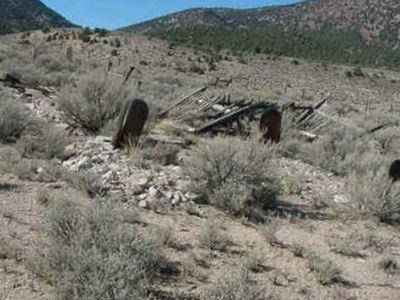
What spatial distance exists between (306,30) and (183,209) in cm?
9883

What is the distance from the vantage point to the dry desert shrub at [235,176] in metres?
9.90

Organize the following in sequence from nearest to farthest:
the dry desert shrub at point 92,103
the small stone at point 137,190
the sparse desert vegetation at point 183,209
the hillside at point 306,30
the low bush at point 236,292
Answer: the low bush at point 236,292, the sparse desert vegetation at point 183,209, the small stone at point 137,190, the dry desert shrub at point 92,103, the hillside at point 306,30

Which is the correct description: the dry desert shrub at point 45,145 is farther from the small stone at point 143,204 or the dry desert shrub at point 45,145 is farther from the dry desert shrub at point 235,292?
the dry desert shrub at point 235,292

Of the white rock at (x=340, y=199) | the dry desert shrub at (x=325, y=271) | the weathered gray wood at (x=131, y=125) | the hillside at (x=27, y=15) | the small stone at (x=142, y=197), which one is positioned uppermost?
the hillside at (x=27, y=15)

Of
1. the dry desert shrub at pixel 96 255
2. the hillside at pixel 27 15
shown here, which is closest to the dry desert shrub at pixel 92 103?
the dry desert shrub at pixel 96 255

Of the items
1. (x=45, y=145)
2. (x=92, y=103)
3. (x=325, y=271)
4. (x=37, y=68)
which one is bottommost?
(x=325, y=271)

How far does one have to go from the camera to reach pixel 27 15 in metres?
116

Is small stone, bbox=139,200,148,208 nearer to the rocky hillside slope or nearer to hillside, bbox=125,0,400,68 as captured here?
hillside, bbox=125,0,400,68

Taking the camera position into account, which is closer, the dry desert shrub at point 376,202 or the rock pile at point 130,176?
the rock pile at point 130,176

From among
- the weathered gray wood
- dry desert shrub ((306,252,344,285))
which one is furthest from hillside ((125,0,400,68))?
dry desert shrub ((306,252,344,285))

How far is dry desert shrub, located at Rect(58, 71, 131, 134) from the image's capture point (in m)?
14.8

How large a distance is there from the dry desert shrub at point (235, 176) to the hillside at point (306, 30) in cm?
5269

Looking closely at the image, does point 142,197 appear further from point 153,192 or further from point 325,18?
point 325,18

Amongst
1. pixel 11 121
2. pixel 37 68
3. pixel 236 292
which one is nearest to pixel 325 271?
pixel 236 292
